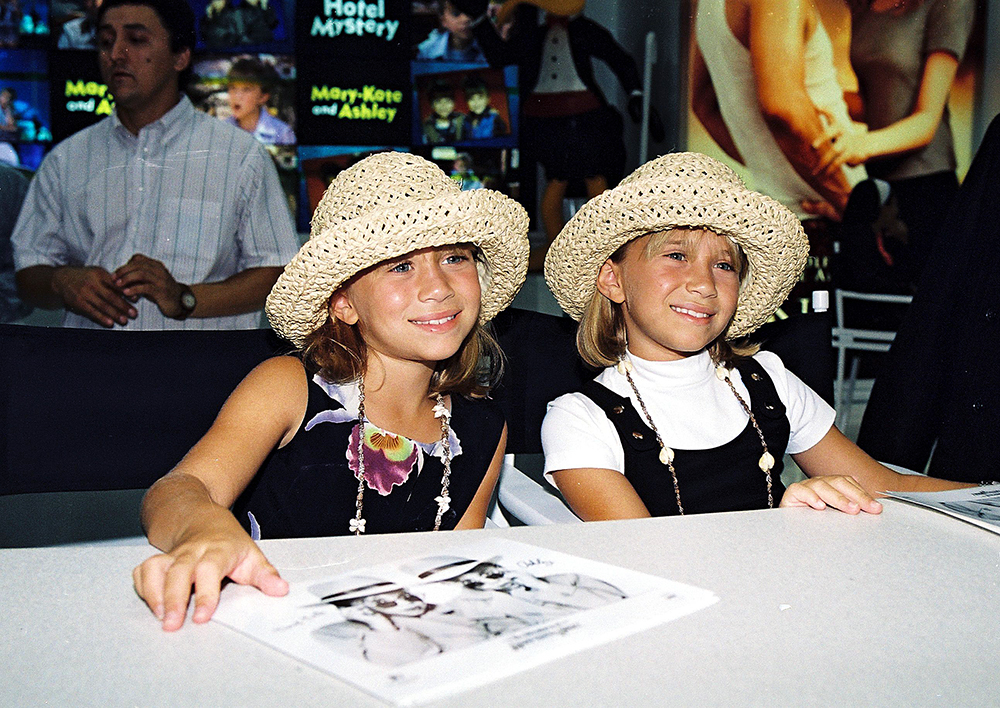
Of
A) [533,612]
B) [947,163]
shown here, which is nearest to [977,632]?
[533,612]

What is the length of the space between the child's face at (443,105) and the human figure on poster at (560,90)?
19 centimetres

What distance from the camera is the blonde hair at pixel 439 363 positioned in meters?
1.41

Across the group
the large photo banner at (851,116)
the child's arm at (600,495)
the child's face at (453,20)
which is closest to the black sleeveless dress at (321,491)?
the child's arm at (600,495)

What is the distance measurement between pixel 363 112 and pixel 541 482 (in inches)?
55.3

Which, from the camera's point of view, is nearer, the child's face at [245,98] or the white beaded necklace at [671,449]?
the white beaded necklace at [671,449]

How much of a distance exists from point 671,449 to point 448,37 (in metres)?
1.80

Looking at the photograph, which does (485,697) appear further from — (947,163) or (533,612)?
(947,163)

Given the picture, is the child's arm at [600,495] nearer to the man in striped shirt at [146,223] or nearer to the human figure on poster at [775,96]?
the man in striped shirt at [146,223]

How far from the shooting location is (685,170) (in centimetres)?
145

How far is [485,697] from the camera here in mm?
519

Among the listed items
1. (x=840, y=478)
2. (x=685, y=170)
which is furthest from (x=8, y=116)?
(x=840, y=478)

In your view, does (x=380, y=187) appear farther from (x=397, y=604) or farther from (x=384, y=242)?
(x=397, y=604)

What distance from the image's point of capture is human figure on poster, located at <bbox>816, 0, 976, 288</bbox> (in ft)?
11.9

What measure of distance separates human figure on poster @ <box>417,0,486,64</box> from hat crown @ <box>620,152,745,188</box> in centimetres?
148
